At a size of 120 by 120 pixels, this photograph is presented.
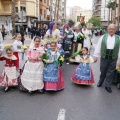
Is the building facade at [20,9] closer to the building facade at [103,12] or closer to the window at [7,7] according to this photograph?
the window at [7,7]

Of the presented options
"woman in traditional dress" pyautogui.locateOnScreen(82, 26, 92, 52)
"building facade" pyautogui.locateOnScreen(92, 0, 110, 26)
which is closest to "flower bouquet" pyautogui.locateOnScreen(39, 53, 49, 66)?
"woman in traditional dress" pyautogui.locateOnScreen(82, 26, 92, 52)

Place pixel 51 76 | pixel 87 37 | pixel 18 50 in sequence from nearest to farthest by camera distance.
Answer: pixel 51 76 → pixel 18 50 → pixel 87 37

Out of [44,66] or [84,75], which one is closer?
[44,66]

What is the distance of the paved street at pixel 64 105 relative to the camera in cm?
450

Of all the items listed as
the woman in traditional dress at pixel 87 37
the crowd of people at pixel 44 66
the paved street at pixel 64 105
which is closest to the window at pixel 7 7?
the woman in traditional dress at pixel 87 37

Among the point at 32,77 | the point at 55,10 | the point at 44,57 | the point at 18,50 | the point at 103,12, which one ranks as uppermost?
the point at 103,12

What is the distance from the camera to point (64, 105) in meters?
5.09

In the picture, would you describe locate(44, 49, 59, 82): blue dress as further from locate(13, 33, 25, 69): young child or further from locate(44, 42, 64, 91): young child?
locate(13, 33, 25, 69): young child

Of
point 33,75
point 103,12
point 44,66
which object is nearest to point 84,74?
point 44,66

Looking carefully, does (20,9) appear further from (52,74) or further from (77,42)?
(52,74)

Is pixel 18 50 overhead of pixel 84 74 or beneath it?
overhead

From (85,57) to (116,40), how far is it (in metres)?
1.30

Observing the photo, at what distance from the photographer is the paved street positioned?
14.8 ft

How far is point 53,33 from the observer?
9016mm
